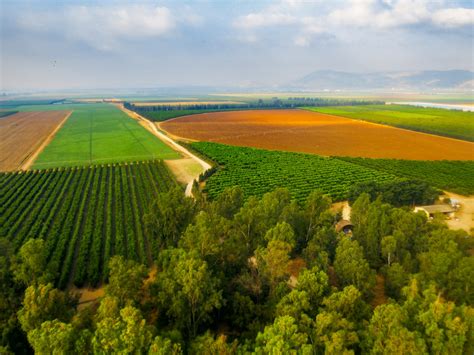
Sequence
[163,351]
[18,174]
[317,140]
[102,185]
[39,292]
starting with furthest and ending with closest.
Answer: [317,140], [18,174], [102,185], [39,292], [163,351]

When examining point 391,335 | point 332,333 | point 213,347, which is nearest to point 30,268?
point 213,347

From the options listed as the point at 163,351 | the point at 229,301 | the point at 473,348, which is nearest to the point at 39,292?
the point at 163,351

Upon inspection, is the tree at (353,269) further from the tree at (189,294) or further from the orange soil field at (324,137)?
the orange soil field at (324,137)

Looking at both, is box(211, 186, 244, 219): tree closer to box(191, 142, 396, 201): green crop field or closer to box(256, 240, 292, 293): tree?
box(256, 240, 292, 293): tree

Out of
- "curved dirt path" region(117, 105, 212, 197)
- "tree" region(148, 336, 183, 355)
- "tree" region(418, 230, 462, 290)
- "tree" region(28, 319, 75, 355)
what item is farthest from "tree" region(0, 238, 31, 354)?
"tree" region(418, 230, 462, 290)

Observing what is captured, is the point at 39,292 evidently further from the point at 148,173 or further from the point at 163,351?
the point at 148,173

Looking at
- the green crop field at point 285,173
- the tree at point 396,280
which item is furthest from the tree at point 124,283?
the green crop field at point 285,173
